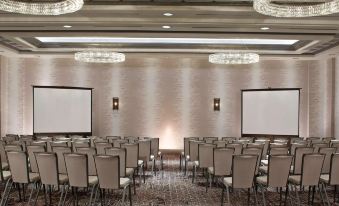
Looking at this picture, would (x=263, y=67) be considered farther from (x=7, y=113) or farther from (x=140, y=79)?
(x=7, y=113)

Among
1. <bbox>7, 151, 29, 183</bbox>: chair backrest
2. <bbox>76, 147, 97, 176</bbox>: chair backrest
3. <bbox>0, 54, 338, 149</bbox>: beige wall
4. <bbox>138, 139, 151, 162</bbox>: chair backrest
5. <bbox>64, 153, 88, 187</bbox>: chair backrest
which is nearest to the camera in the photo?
<bbox>64, 153, 88, 187</bbox>: chair backrest

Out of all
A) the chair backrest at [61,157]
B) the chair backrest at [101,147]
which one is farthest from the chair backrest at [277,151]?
the chair backrest at [61,157]

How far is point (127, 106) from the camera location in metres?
15.2

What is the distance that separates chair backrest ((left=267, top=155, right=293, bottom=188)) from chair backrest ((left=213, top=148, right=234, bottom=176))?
124 centimetres

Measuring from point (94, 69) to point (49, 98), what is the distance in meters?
2.11

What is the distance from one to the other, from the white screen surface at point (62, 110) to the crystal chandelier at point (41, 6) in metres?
8.65

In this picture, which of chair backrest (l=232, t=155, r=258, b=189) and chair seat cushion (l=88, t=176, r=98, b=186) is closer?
chair backrest (l=232, t=155, r=258, b=189)

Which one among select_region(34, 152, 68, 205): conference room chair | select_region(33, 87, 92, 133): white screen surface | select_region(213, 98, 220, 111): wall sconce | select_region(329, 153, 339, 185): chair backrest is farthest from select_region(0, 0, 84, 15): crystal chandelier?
select_region(213, 98, 220, 111): wall sconce

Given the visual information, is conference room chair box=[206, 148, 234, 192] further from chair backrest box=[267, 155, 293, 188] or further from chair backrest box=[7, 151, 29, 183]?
chair backrest box=[7, 151, 29, 183]

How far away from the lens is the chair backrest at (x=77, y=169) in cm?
591

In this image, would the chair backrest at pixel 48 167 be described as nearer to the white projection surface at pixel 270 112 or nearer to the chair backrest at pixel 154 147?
the chair backrest at pixel 154 147

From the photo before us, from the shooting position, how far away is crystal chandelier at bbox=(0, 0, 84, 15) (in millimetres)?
5805

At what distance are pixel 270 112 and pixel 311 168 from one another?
8581mm

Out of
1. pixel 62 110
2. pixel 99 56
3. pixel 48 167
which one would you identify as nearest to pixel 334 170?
pixel 48 167
